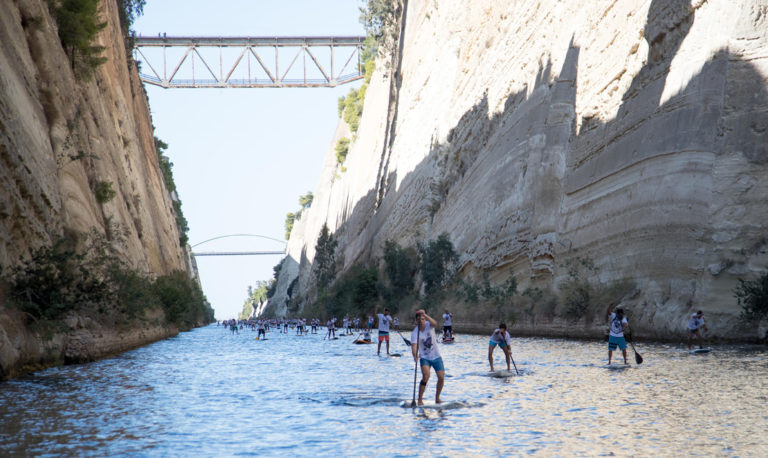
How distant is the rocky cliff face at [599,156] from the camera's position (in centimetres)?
2681

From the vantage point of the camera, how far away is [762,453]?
7.54m

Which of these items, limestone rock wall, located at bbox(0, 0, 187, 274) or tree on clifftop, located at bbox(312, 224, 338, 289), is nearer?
limestone rock wall, located at bbox(0, 0, 187, 274)

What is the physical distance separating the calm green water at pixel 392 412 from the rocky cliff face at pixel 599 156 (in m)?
9.01

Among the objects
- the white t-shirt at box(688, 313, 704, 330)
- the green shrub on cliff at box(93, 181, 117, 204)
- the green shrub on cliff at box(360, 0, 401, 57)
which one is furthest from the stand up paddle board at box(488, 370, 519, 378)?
the green shrub on cliff at box(360, 0, 401, 57)

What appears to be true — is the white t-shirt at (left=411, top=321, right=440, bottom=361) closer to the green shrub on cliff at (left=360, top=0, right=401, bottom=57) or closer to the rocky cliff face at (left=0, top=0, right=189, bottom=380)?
the rocky cliff face at (left=0, top=0, right=189, bottom=380)

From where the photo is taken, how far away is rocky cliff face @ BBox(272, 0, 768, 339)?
2681cm

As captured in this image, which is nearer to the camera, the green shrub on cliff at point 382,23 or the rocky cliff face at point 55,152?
the rocky cliff face at point 55,152

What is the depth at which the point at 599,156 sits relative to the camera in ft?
116

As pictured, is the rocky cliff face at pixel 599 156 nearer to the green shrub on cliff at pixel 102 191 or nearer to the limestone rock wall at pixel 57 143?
the limestone rock wall at pixel 57 143

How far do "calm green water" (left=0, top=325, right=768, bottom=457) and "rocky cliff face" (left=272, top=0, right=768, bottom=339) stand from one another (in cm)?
901

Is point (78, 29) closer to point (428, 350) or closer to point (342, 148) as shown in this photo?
point (428, 350)

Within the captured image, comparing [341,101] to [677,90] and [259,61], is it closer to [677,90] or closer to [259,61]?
[259,61]

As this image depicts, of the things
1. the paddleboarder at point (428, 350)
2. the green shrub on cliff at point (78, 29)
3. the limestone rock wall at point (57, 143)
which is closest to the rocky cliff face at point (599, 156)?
the paddleboarder at point (428, 350)

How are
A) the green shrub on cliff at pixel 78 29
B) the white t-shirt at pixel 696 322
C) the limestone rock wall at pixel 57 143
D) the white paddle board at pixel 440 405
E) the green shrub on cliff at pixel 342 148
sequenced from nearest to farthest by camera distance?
1. the white paddle board at pixel 440 405
2. the limestone rock wall at pixel 57 143
3. the white t-shirt at pixel 696 322
4. the green shrub on cliff at pixel 78 29
5. the green shrub on cliff at pixel 342 148
